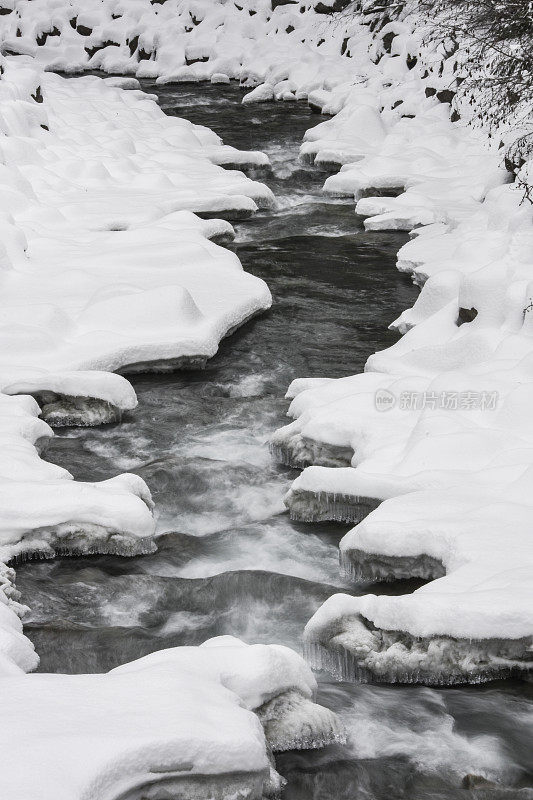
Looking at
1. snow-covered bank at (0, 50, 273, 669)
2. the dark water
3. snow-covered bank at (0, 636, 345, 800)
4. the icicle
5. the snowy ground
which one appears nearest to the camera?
snow-covered bank at (0, 636, 345, 800)

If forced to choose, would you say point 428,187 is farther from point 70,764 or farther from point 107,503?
point 70,764

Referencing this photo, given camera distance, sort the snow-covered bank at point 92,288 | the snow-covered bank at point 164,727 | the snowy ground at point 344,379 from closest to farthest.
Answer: the snow-covered bank at point 164,727 → the snowy ground at point 344,379 → the snow-covered bank at point 92,288

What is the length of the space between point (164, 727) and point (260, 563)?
7.54ft

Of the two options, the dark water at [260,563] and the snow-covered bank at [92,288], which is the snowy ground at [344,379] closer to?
the snow-covered bank at [92,288]

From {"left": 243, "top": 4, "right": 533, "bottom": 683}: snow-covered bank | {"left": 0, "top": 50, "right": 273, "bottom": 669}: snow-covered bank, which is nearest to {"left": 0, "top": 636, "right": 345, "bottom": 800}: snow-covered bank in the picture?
{"left": 243, "top": 4, "right": 533, "bottom": 683}: snow-covered bank

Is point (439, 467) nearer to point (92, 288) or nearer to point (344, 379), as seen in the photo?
point (344, 379)

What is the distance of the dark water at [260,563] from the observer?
3.68 meters

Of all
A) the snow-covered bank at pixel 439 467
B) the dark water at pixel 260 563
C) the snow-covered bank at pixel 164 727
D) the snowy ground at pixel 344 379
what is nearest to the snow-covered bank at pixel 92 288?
the snowy ground at pixel 344 379

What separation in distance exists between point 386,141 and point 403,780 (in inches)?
511

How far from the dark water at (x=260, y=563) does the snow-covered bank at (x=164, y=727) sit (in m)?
0.22

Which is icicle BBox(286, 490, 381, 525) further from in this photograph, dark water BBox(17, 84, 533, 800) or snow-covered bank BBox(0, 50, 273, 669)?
snow-covered bank BBox(0, 50, 273, 669)

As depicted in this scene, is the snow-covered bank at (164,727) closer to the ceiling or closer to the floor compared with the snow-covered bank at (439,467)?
closer to the ceiling

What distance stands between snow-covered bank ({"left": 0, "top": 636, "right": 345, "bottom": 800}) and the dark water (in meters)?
0.22

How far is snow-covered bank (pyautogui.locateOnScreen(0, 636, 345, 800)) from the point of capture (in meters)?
2.73
